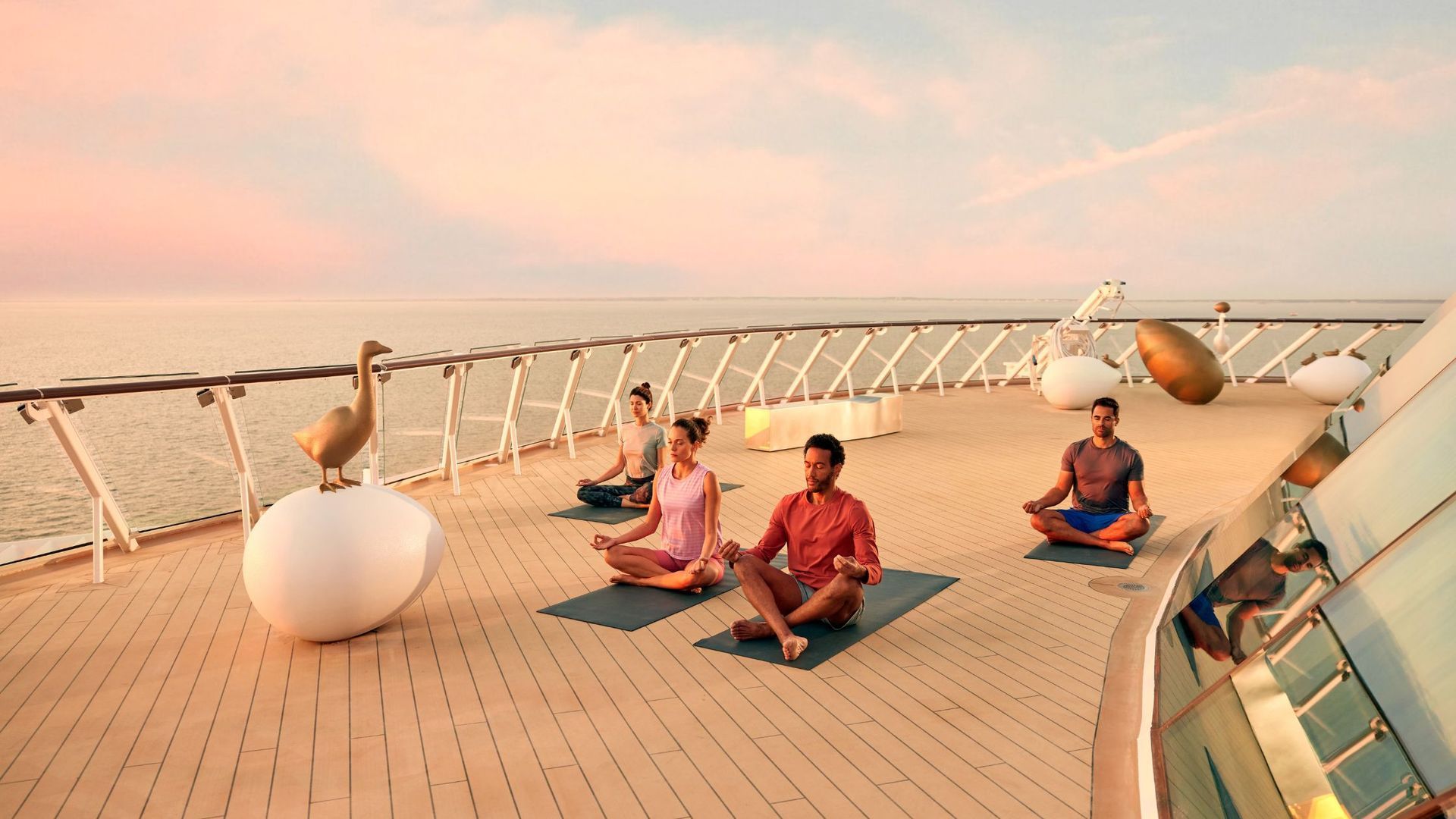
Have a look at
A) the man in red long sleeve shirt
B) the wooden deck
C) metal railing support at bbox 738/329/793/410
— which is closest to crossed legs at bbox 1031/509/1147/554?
the wooden deck

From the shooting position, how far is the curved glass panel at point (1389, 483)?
2.16 meters

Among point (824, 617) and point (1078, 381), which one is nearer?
point (824, 617)

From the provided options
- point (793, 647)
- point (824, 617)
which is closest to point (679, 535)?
point (824, 617)

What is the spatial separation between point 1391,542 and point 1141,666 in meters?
1.73

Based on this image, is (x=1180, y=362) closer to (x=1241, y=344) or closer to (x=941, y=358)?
(x=941, y=358)

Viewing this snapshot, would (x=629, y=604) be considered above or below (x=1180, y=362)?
above

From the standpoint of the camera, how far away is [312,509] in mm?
3719

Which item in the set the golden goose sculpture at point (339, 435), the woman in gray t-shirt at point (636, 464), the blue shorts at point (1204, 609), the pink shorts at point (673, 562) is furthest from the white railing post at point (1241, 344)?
the golden goose sculpture at point (339, 435)

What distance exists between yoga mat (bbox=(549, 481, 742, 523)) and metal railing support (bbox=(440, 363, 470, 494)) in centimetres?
119

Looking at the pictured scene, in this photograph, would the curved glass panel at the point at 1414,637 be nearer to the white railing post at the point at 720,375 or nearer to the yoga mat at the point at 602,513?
the yoga mat at the point at 602,513

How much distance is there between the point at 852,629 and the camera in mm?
3998

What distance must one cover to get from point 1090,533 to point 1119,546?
206mm

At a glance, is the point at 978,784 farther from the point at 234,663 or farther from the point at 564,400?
the point at 564,400

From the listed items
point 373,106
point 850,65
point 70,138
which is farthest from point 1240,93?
point 70,138
